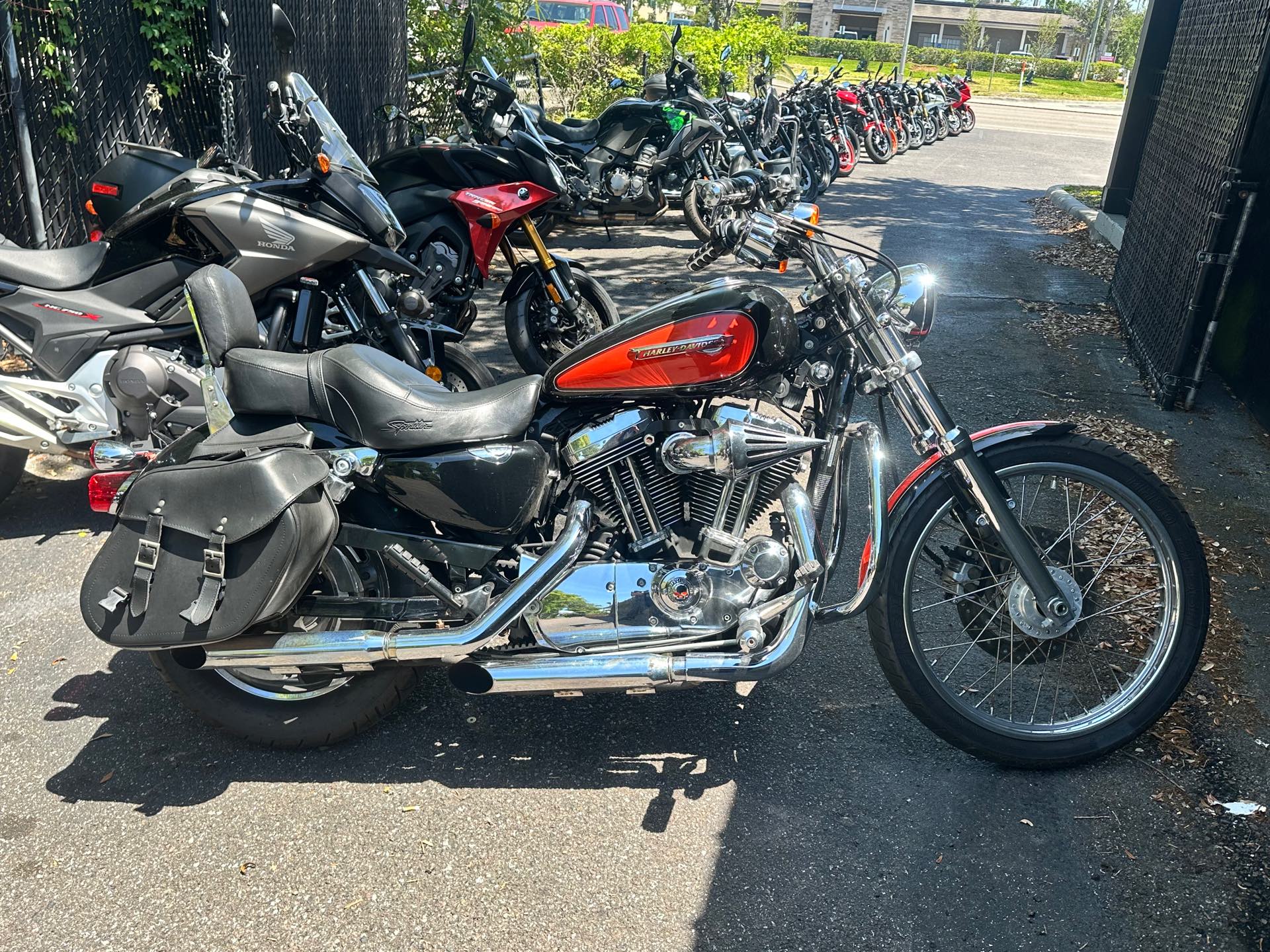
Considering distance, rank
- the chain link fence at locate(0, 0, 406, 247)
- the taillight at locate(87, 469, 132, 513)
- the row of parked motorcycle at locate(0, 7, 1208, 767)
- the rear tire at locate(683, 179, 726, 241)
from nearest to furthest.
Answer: the row of parked motorcycle at locate(0, 7, 1208, 767), the taillight at locate(87, 469, 132, 513), the chain link fence at locate(0, 0, 406, 247), the rear tire at locate(683, 179, 726, 241)

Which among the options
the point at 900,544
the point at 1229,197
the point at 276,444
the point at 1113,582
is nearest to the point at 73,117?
the point at 276,444

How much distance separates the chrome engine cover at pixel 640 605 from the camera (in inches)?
110

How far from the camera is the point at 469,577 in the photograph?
9.54 ft

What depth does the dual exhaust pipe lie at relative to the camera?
2.74 meters

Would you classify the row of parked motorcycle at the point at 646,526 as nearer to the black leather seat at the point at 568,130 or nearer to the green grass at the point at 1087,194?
the black leather seat at the point at 568,130

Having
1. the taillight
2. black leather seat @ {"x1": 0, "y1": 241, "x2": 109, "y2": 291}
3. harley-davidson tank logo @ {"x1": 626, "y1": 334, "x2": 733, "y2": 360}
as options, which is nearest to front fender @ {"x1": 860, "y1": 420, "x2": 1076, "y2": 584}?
harley-davidson tank logo @ {"x1": 626, "y1": 334, "x2": 733, "y2": 360}

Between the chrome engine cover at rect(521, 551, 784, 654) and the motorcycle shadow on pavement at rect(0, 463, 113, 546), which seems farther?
the motorcycle shadow on pavement at rect(0, 463, 113, 546)

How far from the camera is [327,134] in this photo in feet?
15.7

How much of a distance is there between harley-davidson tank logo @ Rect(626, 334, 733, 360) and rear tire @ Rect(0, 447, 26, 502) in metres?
3.26

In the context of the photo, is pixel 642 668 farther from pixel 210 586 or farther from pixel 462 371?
pixel 462 371

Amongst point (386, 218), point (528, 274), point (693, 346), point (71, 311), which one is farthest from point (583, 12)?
point (693, 346)

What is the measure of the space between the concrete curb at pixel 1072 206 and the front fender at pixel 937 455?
920 centimetres

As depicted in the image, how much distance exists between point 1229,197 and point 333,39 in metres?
7.54

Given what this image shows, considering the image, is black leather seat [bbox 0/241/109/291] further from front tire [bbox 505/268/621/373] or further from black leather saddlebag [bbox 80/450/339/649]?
black leather saddlebag [bbox 80/450/339/649]
